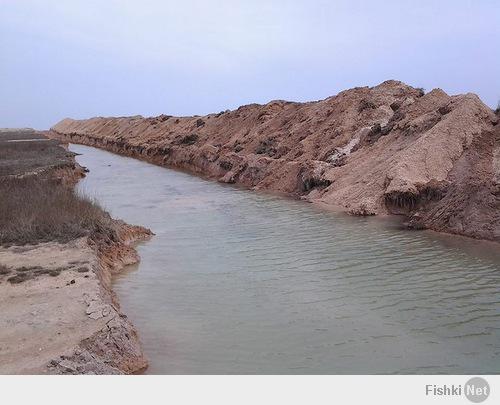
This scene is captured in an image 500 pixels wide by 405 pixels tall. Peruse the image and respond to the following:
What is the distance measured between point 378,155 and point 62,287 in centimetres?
1378

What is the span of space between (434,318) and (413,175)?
881 cm

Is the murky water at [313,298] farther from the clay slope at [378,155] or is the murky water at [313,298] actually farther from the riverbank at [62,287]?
the clay slope at [378,155]

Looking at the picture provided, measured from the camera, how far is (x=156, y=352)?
20.0ft

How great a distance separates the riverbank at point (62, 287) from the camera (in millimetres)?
5332

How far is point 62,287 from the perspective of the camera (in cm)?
723

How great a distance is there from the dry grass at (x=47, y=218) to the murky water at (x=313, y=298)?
1.33m

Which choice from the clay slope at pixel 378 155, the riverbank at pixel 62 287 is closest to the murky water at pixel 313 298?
the riverbank at pixel 62 287

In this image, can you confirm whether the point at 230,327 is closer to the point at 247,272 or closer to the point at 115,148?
the point at 247,272

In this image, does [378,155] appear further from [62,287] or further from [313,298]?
[62,287]

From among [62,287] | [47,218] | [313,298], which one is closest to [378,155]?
[313,298]

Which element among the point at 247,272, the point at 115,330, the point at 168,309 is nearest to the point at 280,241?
the point at 247,272

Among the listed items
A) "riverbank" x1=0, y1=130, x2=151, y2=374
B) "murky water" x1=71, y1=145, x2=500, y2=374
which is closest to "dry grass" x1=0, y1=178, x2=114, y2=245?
"riverbank" x1=0, y1=130, x2=151, y2=374

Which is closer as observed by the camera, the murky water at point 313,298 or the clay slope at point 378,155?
the murky water at point 313,298

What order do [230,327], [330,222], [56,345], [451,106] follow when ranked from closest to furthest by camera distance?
[56,345], [230,327], [330,222], [451,106]
